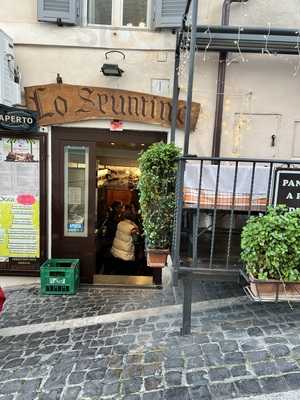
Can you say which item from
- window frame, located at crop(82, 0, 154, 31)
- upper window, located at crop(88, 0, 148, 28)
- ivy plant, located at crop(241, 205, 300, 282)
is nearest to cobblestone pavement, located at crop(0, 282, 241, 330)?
ivy plant, located at crop(241, 205, 300, 282)

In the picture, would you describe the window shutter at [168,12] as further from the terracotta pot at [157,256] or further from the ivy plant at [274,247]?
the ivy plant at [274,247]

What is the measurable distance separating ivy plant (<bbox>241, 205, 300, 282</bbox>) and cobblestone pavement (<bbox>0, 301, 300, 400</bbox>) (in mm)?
934

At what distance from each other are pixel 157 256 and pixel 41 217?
262 cm

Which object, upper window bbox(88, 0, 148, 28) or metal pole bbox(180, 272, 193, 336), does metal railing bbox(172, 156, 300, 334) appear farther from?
upper window bbox(88, 0, 148, 28)

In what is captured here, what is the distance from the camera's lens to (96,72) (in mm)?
5113

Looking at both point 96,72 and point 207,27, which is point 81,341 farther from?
point 207,27

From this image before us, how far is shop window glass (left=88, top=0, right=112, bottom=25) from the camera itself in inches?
203

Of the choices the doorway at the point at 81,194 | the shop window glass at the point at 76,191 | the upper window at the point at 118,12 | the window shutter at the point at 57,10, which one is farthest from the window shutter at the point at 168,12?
the shop window glass at the point at 76,191

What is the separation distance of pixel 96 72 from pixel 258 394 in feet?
15.1

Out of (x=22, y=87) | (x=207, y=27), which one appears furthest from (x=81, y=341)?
(x=207, y=27)

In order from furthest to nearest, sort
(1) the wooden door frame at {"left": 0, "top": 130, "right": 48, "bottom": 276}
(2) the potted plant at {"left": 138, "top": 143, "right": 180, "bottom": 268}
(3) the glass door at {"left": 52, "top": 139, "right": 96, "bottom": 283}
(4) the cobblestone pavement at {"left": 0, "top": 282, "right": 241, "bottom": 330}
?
(3) the glass door at {"left": 52, "top": 139, "right": 96, "bottom": 283} < (1) the wooden door frame at {"left": 0, "top": 130, "right": 48, "bottom": 276} < (4) the cobblestone pavement at {"left": 0, "top": 282, "right": 241, "bottom": 330} < (2) the potted plant at {"left": 138, "top": 143, "right": 180, "bottom": 268}

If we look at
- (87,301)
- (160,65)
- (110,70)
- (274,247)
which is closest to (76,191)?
(87,301)

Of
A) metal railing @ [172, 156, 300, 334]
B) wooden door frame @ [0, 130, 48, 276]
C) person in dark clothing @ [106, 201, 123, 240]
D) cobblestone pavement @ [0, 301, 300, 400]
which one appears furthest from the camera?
person in dark clothing @ [106, 201, 123, 240]

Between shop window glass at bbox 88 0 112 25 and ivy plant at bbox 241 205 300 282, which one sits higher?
shop window glass at bbox 88 0 112 25
